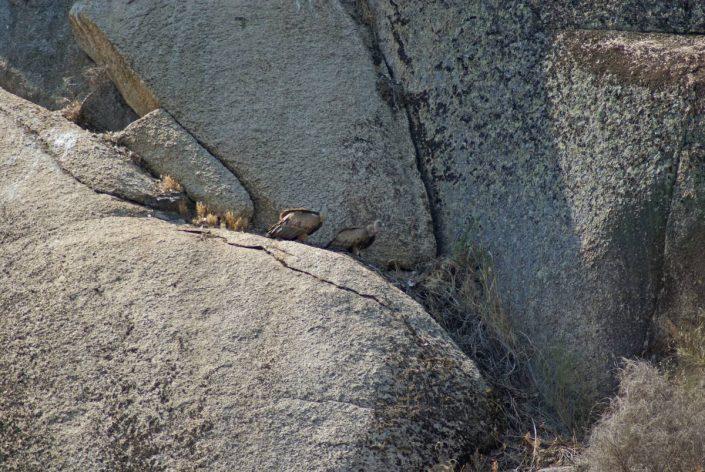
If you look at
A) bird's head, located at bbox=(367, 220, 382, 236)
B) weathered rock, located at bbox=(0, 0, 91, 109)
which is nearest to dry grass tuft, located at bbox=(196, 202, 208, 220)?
bird's head, located at bbox=(367, 220, 382, 236)

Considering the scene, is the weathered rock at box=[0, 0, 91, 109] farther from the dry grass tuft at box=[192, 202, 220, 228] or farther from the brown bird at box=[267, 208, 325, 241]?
the brown bird at box=[267, 208, 325, 241]

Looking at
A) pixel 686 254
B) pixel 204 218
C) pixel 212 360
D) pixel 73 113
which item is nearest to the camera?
pixel 212 360

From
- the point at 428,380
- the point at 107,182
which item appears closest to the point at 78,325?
the point at 107,182

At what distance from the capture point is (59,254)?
6125 mm

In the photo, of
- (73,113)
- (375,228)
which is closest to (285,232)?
(375,228)

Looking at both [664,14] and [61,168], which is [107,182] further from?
[664,14]

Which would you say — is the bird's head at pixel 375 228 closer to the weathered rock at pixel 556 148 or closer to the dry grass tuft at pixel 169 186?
the weathered rock at pixel 556 148

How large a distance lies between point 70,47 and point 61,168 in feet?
6.81

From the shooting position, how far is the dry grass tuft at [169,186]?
6996mm

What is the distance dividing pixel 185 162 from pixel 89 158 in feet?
2.26

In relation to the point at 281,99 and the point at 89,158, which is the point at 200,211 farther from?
the point at 281,99

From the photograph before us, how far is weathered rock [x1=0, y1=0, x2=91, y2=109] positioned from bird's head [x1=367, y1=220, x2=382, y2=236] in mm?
2950

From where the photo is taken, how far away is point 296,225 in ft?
22.3

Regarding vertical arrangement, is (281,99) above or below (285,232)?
above
